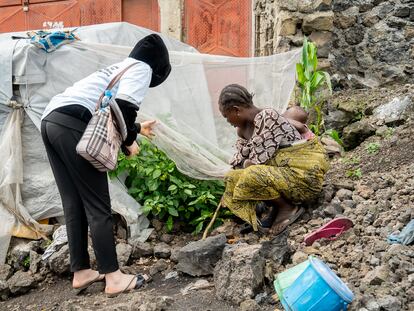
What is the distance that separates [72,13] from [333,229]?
18.8 feet

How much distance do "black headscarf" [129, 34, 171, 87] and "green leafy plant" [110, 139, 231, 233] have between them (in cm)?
93

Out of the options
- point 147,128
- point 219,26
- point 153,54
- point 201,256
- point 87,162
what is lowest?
point 201,256

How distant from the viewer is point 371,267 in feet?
9.82

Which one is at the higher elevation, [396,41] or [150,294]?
[396,41]

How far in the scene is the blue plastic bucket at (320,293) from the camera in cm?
251

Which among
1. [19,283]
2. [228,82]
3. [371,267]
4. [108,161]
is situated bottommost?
[19,283]

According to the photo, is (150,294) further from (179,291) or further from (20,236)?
(20,236)

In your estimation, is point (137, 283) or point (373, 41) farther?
point (373, 41)

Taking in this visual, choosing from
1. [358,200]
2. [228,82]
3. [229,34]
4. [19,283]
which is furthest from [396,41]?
[19,283]

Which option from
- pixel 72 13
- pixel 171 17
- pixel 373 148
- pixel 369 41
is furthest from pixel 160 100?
pixel 72 13

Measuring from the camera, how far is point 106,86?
341 cm

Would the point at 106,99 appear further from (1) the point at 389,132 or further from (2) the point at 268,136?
(1) the point at 389,132

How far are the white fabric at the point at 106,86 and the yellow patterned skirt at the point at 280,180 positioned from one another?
901mm

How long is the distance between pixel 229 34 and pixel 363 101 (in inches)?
93.0
